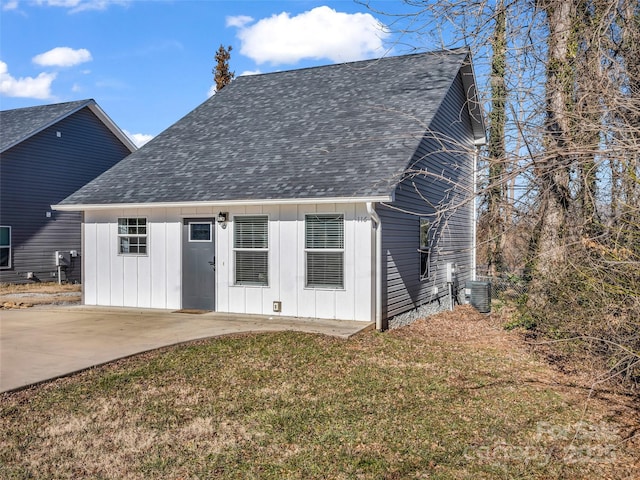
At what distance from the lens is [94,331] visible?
9078 millimetres

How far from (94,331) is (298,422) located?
18.0 ft

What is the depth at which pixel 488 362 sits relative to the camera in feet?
24.4

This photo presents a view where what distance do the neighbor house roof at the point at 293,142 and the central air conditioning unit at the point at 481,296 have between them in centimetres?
453

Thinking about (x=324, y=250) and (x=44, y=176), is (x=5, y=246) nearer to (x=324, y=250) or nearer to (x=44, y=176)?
(x=44, y=176)

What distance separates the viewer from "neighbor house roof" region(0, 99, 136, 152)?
1800 centimetres

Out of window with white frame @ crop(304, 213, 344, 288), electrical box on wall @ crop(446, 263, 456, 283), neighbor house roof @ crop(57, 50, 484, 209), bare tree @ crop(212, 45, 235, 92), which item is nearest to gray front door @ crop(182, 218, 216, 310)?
neighbor house roof @ crop(57, 50, 484, 209)

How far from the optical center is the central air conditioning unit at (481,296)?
13148 millimetres

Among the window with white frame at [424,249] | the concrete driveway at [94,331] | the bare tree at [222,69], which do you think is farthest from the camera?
the bare tree at [222,69]

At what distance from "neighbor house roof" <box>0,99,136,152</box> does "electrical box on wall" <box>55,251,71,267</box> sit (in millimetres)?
3983

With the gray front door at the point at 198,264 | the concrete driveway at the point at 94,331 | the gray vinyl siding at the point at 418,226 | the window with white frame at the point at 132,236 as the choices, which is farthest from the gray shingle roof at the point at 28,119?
the gray vinyl siding at the point at 418,226

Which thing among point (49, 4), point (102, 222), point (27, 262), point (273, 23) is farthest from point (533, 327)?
point (27, 262)

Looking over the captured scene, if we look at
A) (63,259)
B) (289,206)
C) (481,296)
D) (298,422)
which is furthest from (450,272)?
(63,259)

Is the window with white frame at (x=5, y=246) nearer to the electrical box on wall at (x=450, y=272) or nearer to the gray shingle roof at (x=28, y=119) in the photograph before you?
the gray shingle roof at (x=28, y=119)

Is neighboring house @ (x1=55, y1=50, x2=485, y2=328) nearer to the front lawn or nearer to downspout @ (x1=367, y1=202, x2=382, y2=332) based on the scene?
downspout @ (x1=367, y1=202, x2=382, y2=332)
